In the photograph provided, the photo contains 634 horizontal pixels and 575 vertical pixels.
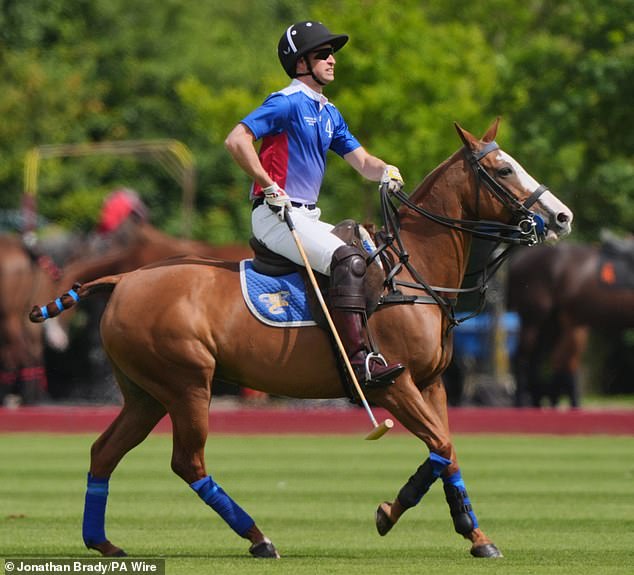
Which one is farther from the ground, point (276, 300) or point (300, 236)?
point (300, 236)

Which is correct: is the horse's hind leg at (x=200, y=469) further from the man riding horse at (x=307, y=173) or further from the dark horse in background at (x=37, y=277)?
the dark horse in background at (x=37, y=277)

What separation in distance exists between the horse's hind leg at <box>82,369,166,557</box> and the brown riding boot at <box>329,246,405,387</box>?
3.88ft

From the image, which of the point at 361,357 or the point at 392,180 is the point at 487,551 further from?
the point at 392,180

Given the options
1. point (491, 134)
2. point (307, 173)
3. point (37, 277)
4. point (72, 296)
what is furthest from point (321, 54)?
point (37, 277)

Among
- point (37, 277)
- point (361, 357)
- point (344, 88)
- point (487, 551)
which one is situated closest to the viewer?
point (487, 551)

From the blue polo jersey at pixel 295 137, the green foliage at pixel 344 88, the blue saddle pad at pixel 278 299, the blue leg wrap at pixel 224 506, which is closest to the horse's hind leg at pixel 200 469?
the blue leg wrap at pixel 224 506

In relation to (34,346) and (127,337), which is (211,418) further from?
(127,337)

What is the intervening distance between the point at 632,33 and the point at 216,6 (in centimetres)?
2501

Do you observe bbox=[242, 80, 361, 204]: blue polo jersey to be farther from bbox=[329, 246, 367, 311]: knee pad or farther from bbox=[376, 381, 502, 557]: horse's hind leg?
bbox=[376, 381, 502, 557]: horse's hind leg

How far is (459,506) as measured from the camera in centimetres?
802

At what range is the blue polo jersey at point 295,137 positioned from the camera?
8.20 meters

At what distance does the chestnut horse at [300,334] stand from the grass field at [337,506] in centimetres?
41

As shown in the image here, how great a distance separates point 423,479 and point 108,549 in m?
1.64

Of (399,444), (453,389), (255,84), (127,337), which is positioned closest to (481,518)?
(127,337)
